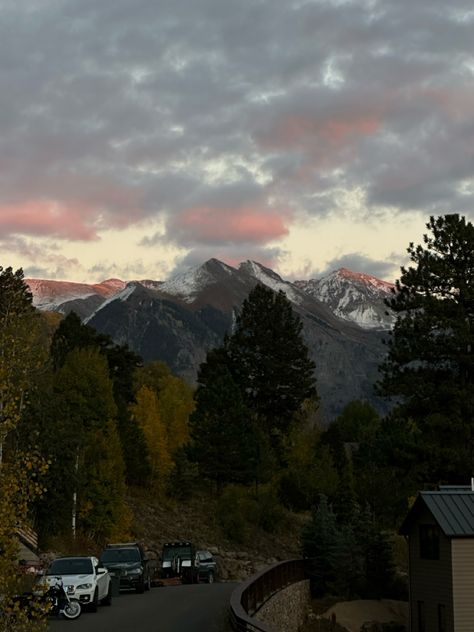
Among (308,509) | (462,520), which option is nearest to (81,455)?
(462,520)

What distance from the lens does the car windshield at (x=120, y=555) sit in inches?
1593

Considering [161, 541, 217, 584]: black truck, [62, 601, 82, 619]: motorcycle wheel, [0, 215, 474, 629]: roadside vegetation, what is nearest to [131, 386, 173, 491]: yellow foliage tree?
[0, 215, 474, 629]: roadside vegetation

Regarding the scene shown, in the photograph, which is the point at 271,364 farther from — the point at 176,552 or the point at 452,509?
the point at 452,509

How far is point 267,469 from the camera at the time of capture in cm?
9125

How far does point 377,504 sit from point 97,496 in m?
22.2

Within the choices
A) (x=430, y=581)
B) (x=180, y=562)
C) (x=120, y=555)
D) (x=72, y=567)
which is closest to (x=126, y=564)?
(x=120, y=555)

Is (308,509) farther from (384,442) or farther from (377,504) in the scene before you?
(384,442)

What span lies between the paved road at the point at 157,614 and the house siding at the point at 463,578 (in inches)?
366

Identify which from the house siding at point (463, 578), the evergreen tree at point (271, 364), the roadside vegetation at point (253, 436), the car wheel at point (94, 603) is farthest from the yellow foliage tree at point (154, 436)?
the car wheel at point (94, 603)

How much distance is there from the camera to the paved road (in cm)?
2636

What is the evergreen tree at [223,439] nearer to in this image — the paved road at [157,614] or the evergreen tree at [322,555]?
the evergreen tree at [322,555]

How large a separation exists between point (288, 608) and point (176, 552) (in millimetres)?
16115

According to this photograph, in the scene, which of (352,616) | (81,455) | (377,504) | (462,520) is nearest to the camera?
(462,520)

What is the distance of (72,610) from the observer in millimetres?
30031
